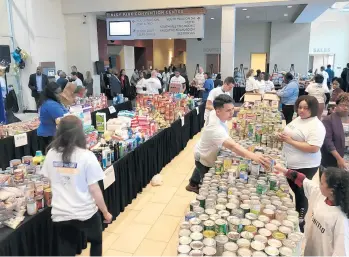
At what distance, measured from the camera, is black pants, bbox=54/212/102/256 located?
7.02ft

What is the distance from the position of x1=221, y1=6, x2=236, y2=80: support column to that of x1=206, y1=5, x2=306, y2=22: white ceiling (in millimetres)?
2235

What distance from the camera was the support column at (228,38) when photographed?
28.6ft

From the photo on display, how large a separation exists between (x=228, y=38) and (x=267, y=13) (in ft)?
16.1

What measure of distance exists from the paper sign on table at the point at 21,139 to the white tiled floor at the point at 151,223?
2.07 metres

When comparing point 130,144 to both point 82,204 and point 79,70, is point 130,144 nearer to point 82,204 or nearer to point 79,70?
point 82,204

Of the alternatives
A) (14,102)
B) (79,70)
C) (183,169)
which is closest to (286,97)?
(183,169)

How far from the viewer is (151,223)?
3.58m

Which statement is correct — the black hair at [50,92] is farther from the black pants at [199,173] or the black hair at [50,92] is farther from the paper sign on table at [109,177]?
the black pants at [199,173]

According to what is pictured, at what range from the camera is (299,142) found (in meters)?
2.83

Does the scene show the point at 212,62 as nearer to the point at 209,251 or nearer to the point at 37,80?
the point at 37,80

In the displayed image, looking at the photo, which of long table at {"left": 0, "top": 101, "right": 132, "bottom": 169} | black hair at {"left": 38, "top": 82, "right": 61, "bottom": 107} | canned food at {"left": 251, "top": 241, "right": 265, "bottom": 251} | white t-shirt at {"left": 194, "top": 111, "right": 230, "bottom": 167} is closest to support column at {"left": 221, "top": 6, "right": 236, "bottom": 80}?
long table at {"left": 0, "top": 101, "right": 132, "bottom": 169}

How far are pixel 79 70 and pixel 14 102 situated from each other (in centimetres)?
235

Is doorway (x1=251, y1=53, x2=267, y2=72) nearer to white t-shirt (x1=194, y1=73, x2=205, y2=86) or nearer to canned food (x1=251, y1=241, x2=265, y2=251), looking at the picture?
white t-shirt (x1=194, y1=73, x2=205, y2=86)

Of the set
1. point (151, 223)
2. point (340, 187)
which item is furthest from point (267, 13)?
point (340, 187)
